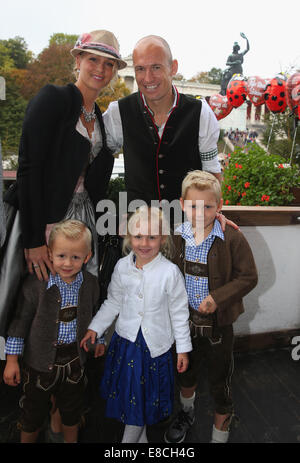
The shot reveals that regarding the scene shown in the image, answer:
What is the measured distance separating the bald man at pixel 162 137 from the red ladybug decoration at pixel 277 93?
6010mm

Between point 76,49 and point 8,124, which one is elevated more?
point 8,124

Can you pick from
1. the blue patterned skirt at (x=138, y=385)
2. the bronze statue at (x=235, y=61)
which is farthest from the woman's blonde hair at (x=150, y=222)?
the bronze statue at (x=235, y=61)

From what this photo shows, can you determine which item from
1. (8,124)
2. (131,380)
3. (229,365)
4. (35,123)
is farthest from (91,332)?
(8,124)

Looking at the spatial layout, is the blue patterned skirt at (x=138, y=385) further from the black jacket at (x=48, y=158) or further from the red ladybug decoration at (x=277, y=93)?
the red ladybug decoration at (x=277, y=93)

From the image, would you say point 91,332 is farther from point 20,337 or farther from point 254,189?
point 254,189

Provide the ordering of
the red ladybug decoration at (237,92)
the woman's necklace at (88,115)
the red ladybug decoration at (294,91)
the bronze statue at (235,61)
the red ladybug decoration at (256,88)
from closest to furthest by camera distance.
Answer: the woman's necklace at (88,115) < the red ladybug decoration at (294,91) < the red ladybug decoration at (256,88) < the red ladybug decoration at (237,92) < the bronze statue at (235,61)

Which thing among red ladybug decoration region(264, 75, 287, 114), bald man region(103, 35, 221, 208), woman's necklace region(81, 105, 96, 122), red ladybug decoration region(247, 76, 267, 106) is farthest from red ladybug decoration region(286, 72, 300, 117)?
woman's necklace region(81, 105, 96, 122)

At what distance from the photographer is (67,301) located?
6.01 feet

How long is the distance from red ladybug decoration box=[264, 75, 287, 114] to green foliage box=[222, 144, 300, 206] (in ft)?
13.1

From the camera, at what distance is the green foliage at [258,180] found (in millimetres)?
3438

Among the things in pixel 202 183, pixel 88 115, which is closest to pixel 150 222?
pixel 202 183

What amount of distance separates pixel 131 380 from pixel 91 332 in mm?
342

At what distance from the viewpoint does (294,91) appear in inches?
251

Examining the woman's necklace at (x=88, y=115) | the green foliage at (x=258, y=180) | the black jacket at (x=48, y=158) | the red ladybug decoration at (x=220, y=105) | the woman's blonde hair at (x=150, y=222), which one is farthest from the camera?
the red ladybug decoration at (x=220, y=105)
